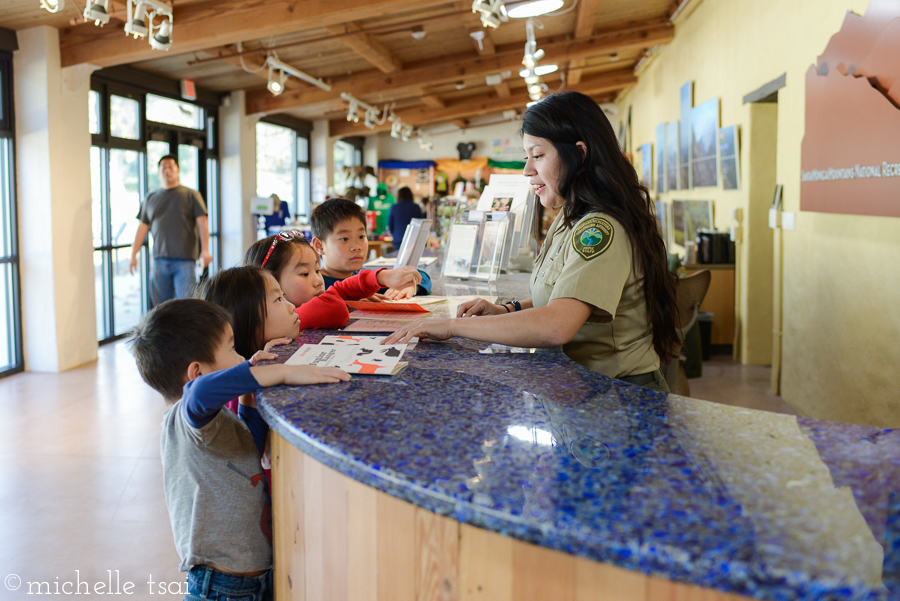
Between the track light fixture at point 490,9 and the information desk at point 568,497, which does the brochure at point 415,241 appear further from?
the information desk at point 568,497

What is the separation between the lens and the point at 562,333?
152 cm

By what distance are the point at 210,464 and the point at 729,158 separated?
6134mm

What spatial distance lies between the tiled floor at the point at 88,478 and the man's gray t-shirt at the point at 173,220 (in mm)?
1172

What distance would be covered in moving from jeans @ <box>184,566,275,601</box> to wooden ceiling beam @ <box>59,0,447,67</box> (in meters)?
4.81

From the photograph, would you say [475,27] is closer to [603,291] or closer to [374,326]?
[374,326]

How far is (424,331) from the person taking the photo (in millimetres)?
1688

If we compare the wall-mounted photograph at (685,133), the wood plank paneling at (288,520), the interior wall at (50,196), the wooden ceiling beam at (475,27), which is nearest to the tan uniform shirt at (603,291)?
the wood plank paneling at (288,520)

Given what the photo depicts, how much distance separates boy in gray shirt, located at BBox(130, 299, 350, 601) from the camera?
1394 millimetres

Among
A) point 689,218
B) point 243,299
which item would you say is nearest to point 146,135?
point 689,218

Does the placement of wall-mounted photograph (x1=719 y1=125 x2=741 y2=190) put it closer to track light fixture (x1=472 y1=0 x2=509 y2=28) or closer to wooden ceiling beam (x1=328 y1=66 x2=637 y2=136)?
track light fixture (x1=472 y1=0 x2=509 y2=28)

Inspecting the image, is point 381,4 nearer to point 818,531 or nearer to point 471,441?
point 471,441

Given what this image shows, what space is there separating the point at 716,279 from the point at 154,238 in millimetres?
5108

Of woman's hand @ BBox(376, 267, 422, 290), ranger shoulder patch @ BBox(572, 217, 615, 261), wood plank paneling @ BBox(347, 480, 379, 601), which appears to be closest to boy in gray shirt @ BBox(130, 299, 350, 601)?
wood plank paneling @ BBox(347, 480, 379, 601)

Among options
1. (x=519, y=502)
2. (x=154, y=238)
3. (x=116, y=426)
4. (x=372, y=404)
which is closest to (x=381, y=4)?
(x=154, y=238)
